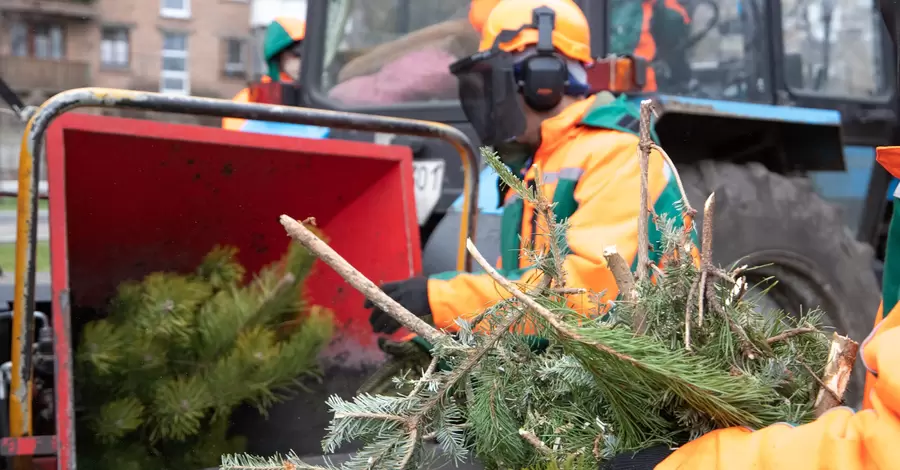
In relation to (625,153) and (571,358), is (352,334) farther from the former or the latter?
(571,358)

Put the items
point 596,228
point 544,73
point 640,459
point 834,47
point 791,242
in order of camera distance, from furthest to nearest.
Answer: point 834,47, point 791,242, point 544,73, point 596,228, point 640,459

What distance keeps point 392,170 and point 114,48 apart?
29368 mm

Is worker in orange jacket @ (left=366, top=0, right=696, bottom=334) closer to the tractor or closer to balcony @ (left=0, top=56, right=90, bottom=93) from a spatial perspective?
the tractor

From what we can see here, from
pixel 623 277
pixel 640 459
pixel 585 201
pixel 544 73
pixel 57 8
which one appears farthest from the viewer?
pixel 57 8

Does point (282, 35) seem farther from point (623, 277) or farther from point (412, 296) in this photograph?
point (623, 277)

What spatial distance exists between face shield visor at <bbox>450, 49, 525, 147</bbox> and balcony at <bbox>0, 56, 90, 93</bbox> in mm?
28431

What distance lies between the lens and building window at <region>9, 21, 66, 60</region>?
29.8m

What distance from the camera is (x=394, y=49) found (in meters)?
3.92

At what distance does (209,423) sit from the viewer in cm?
240

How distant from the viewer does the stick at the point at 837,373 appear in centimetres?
111

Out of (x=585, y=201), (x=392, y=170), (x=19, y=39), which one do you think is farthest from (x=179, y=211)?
(x=19, y=39)

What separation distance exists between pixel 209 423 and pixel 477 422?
4.67 ft

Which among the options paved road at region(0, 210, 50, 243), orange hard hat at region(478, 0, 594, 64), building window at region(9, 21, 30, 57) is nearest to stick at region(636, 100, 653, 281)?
orange hard hat at region(478, 0, 594, 64)

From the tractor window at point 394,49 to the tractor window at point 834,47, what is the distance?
144 centimetres
